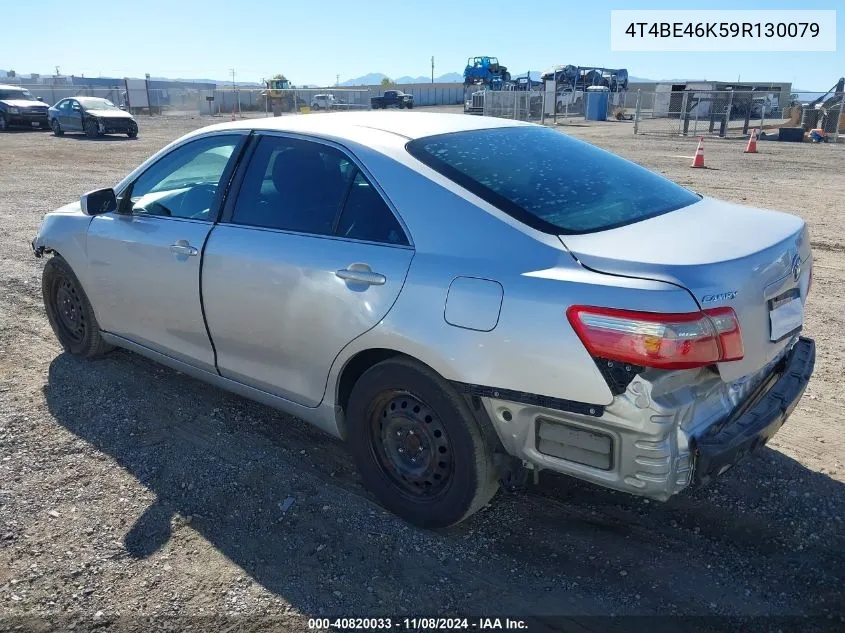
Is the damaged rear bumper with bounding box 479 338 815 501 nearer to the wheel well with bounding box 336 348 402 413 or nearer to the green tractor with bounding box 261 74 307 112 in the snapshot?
the wheel well with bounding box 336 348 402 413

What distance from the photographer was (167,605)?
268 centimetres

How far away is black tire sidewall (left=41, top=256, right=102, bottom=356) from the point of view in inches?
181

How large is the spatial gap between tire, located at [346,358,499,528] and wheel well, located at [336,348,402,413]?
7 cm

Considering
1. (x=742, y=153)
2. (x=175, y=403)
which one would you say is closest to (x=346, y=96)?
(x=742, y=153)

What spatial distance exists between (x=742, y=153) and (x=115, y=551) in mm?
20251

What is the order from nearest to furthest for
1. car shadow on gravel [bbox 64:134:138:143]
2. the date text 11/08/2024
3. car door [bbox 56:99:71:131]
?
the date text 11/08/2024 < car shadow on gravel [bbox 64:134:138:143] < car door [bbox 56:99:71:131]

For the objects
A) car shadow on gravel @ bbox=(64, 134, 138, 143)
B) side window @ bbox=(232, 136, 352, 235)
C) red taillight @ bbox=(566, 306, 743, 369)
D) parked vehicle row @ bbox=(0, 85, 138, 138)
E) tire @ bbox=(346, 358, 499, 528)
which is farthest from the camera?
parked vehicle row @ bbox=(0, 85, 138, 138)

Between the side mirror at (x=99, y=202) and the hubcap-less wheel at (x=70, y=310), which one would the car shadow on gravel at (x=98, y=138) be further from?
the side mirror at (x=99, y=202)

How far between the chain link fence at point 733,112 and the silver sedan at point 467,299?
23935 millimetres

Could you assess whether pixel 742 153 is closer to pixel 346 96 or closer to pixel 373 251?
pixel 373 251

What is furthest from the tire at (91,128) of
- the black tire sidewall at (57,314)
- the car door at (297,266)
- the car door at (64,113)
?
the car door at (297,266)

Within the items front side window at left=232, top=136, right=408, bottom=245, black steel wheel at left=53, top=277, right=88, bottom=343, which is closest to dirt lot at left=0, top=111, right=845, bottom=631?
black steel wheel at left=53, top=277, right=88, bottom=343

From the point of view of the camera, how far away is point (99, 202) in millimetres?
4164

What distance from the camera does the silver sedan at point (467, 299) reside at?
7.82 ft
